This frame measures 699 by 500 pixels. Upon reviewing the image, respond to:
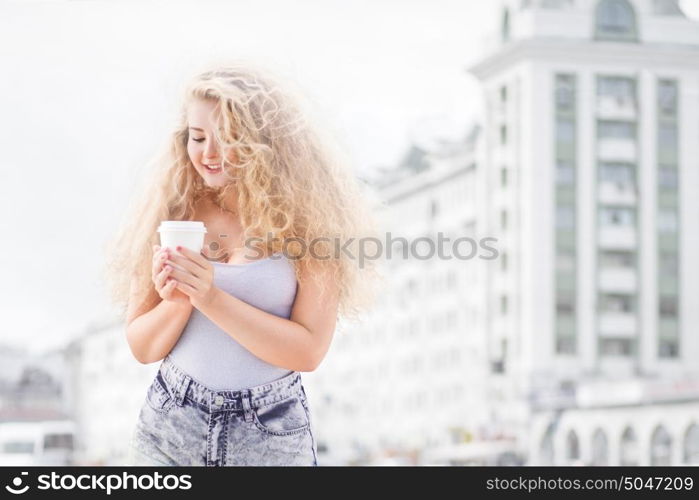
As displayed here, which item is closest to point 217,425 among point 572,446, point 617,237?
point 572,446

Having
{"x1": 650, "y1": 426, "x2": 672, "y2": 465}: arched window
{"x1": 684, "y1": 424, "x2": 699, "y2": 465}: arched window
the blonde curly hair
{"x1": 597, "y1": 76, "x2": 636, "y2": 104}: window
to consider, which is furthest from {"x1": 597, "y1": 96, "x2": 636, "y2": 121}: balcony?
the blonde curly hair

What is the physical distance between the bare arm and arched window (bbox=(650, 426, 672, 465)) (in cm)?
2261

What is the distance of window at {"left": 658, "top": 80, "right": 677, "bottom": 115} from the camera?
85.0 ft

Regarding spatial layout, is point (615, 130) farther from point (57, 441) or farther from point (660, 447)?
point (57, 441)

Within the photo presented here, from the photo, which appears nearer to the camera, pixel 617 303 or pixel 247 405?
pixel 247 405

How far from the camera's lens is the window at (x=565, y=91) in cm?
2698

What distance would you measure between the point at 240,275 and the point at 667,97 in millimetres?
25898

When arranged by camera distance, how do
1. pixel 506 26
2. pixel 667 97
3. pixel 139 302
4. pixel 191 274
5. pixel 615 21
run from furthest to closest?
1. pixel 667 97
2. pixel 506 26
3. pixel 615 21
4. pixel 139 302
5. pixel 191 274

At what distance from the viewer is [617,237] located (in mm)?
27500

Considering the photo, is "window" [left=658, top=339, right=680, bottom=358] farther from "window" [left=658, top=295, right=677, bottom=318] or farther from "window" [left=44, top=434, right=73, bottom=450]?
"window" [left=44, top=434, right=73, bottom=450]

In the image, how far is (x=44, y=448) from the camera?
39.0 ft

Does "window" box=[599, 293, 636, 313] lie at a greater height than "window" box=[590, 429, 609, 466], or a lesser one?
greater
